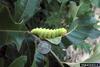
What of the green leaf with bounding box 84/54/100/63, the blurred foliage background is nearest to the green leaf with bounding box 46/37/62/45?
the blurred foliage background

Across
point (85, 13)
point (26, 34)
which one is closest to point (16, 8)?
point (26, 34)

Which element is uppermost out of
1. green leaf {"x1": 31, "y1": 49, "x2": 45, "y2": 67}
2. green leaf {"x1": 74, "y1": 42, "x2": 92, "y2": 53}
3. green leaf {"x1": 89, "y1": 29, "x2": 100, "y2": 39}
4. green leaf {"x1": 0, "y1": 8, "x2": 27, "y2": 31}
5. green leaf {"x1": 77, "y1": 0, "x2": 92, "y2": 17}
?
green leaf {"x1": 0, "y1": 8, "x2": 27, "y2": 31}

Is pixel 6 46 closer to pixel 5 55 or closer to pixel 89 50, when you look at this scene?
pixel 5 55

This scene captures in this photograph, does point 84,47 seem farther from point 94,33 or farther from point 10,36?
point 10,36

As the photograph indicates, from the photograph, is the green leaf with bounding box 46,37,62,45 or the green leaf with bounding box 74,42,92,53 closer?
the green leaf with bounding box 46,37,62,45

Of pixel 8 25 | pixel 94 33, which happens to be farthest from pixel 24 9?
pixel 94 33

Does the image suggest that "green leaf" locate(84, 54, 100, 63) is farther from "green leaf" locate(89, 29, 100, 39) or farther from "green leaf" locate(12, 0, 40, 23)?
"green leaf" locate(12, 0, 40, 23)

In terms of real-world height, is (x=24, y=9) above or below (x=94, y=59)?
above

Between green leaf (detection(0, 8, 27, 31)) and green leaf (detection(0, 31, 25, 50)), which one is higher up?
green leaf (detection(0, 8, 27, 31))

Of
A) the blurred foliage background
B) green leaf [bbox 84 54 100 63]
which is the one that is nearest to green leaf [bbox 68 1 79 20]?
the blurred foliage background
